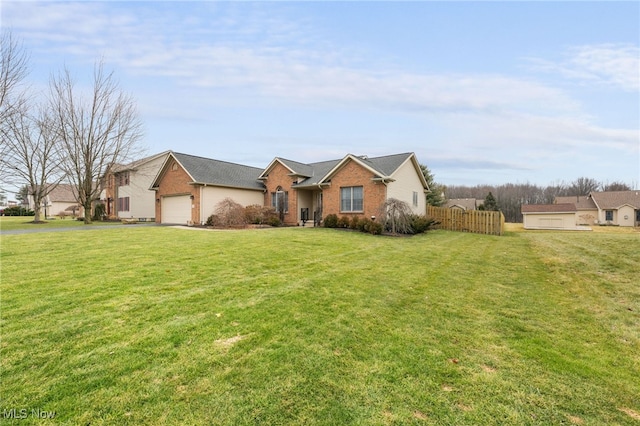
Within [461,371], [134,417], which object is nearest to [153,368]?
[134,417]

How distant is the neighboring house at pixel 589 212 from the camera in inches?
1379

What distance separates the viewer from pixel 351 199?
19.8m

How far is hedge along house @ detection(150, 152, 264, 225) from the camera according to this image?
21750mm

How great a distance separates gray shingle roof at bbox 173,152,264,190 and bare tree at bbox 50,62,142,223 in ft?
18.0

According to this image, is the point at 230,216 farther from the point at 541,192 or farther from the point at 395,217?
the point at 541,192

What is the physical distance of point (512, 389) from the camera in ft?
9.32

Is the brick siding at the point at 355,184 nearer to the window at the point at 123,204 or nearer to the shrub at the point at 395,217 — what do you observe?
the shrub at the point at 395,217

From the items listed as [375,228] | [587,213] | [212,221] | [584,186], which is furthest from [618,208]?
[212,221]

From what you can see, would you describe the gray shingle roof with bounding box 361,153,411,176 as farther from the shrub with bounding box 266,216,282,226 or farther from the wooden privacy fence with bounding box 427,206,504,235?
the shrub with bounding box 266,216,282,226

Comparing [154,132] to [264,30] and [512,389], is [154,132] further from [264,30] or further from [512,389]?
[512,389]

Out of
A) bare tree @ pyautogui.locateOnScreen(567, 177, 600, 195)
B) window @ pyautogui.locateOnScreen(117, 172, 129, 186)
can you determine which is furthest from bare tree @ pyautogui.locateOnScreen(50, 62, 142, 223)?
bare tree @ pyautogui.locateOnScreen(567, 177, 600, 195)

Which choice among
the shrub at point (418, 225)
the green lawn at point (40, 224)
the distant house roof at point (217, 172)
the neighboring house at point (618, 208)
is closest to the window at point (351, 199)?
the shrub at point (418, 225)

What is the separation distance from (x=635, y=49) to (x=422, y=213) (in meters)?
14.3
